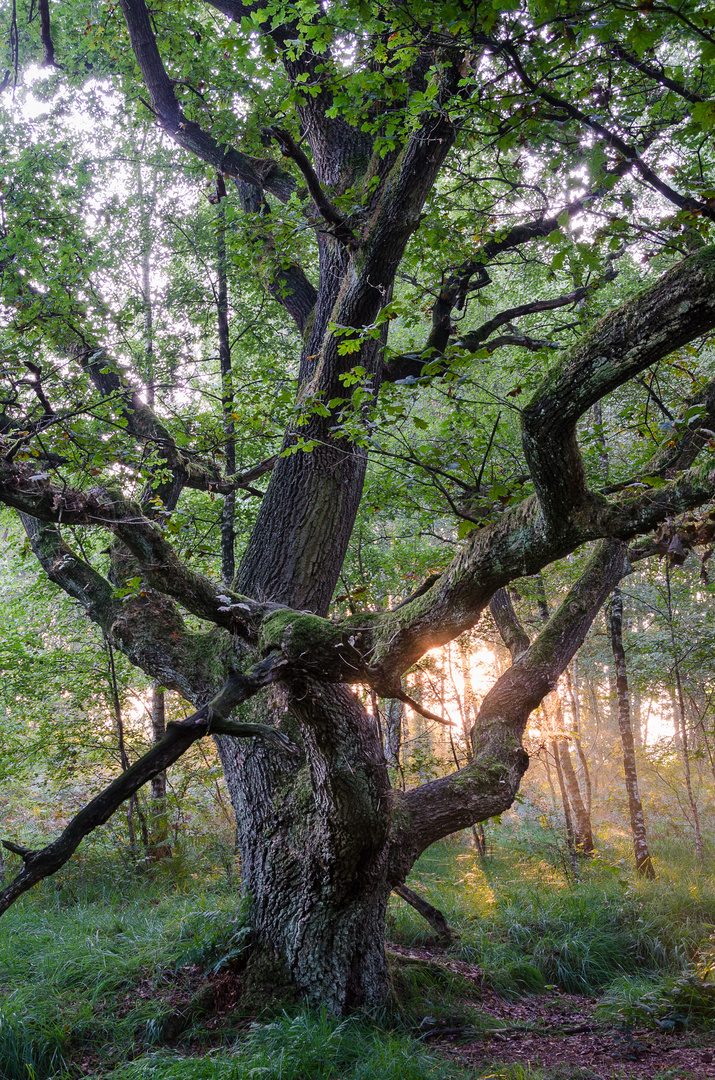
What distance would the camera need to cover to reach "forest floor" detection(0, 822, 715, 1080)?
343 cm

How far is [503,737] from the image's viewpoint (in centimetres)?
504

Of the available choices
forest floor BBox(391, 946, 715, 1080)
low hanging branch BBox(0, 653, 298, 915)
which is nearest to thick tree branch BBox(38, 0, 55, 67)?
low hanging branch BBox(0, 653, 298, 915)

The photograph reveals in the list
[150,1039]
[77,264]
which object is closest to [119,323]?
[77,264]

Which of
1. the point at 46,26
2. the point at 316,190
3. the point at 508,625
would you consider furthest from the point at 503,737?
the point at 46,26

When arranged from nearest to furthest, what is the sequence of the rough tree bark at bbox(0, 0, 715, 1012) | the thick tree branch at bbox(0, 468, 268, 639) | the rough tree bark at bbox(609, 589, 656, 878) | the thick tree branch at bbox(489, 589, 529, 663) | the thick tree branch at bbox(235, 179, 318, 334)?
the rough tree bark at bbox(0, 0, 715, 1012) → the thick tree branch at bbox(0, 468, 268, 639) → the thick tree branch at bbox(235, 179, 318, 334) → the thick tree branch at bbox(489, 589, 529, 663) → the rough tree bark at bbox(609, 589, 656, 878)

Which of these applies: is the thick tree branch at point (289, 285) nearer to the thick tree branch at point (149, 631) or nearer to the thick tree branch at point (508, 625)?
the thick tree branch at point (149, 631)

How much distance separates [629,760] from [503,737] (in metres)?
3.71

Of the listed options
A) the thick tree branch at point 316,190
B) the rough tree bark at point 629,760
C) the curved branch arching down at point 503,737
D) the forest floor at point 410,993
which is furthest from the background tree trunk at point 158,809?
the thick tree branch at point 316,190

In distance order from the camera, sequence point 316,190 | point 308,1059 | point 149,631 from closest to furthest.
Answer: point 308,1059, point 316,190, point 149,631

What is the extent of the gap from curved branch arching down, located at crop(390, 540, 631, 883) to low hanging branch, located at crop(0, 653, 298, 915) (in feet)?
7.06

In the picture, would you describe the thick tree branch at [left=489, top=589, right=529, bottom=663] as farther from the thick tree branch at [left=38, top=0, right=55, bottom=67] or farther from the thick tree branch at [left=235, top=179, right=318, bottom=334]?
the thick tree branch at [left=38, top=0, right=55, bottom=67]

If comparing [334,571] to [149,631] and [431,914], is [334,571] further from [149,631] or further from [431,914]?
[431,914]

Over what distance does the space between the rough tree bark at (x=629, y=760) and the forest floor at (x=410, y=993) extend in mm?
398

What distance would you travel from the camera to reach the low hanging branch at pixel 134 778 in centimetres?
238
